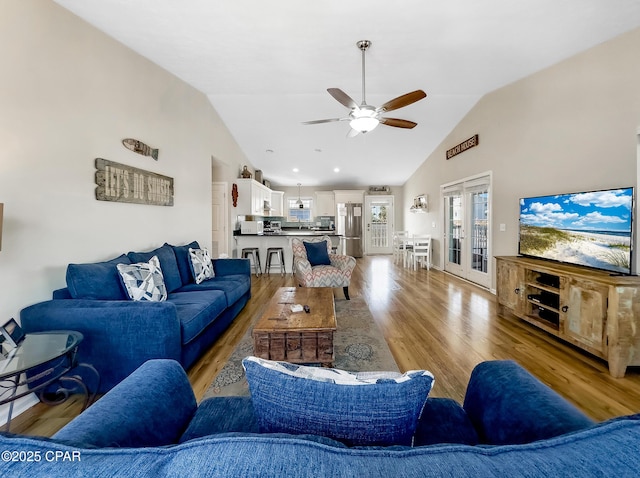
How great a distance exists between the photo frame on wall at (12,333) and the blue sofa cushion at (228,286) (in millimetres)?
1444

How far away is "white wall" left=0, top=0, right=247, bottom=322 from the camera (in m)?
2.00

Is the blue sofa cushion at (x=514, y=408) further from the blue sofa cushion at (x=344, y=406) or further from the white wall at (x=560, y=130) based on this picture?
the white wall at (x=560, y=130)

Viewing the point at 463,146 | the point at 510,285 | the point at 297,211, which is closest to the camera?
the point at 510,285

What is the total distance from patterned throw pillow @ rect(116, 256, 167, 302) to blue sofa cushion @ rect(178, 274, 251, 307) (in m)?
0.61

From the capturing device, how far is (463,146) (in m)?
Answer: 5.46

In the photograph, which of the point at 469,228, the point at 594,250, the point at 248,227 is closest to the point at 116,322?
the point at 594,250

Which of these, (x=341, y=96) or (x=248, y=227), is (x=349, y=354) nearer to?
(x=341, y=96)

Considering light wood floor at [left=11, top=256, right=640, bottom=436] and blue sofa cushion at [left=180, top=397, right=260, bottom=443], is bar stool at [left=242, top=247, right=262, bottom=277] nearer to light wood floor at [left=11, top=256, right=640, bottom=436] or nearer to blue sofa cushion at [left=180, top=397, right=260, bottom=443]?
light wood floor at [left=11, top=256, right=640, bottom=436]

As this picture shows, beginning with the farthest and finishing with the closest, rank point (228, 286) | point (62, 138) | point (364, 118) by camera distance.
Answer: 1. point (228, 286)
2. point (364, 118)
3. point (62, 138)

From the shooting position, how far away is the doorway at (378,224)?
10.1 meters

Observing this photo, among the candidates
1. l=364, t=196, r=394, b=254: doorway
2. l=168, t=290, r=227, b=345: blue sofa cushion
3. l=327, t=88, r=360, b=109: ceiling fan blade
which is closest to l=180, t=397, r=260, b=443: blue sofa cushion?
l=168, t=290, r=227, b=345: blue sofa cushion

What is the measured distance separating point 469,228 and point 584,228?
8.90 ft

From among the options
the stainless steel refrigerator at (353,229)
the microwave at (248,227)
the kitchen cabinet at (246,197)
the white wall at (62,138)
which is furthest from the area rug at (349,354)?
the stainless steel refrigerator at (353,229)

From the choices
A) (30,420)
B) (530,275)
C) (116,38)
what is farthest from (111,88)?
(530,275)
